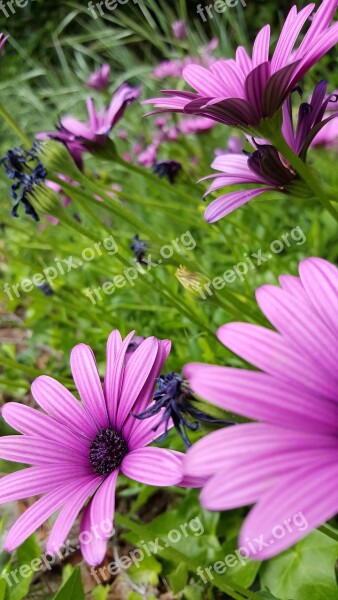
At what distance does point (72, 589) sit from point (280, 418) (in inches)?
20.5

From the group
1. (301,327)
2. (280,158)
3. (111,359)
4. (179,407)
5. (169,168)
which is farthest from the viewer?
(169,168)

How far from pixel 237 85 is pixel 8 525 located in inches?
44.5

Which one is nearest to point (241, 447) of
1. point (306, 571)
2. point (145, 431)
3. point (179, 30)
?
Result: point (145, 431)

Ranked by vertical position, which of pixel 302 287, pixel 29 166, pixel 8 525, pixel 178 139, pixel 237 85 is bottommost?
pixel 8 525

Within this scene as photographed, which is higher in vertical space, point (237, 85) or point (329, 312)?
point (237, 85)

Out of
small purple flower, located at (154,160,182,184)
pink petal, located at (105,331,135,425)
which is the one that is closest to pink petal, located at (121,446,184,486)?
pink petal, located at (105,331,135,425)

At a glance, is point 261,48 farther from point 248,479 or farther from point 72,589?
point 72,589

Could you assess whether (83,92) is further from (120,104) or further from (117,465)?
(117,465)

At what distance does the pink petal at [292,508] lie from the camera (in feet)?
1.00

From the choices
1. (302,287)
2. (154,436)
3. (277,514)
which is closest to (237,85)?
(302,287)

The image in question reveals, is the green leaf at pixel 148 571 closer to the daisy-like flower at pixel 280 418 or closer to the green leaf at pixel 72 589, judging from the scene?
the green leaf at pixel 72 589

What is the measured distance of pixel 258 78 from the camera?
0.59m

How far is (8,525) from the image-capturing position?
4.42ft

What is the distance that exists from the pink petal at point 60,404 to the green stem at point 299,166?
37cm
